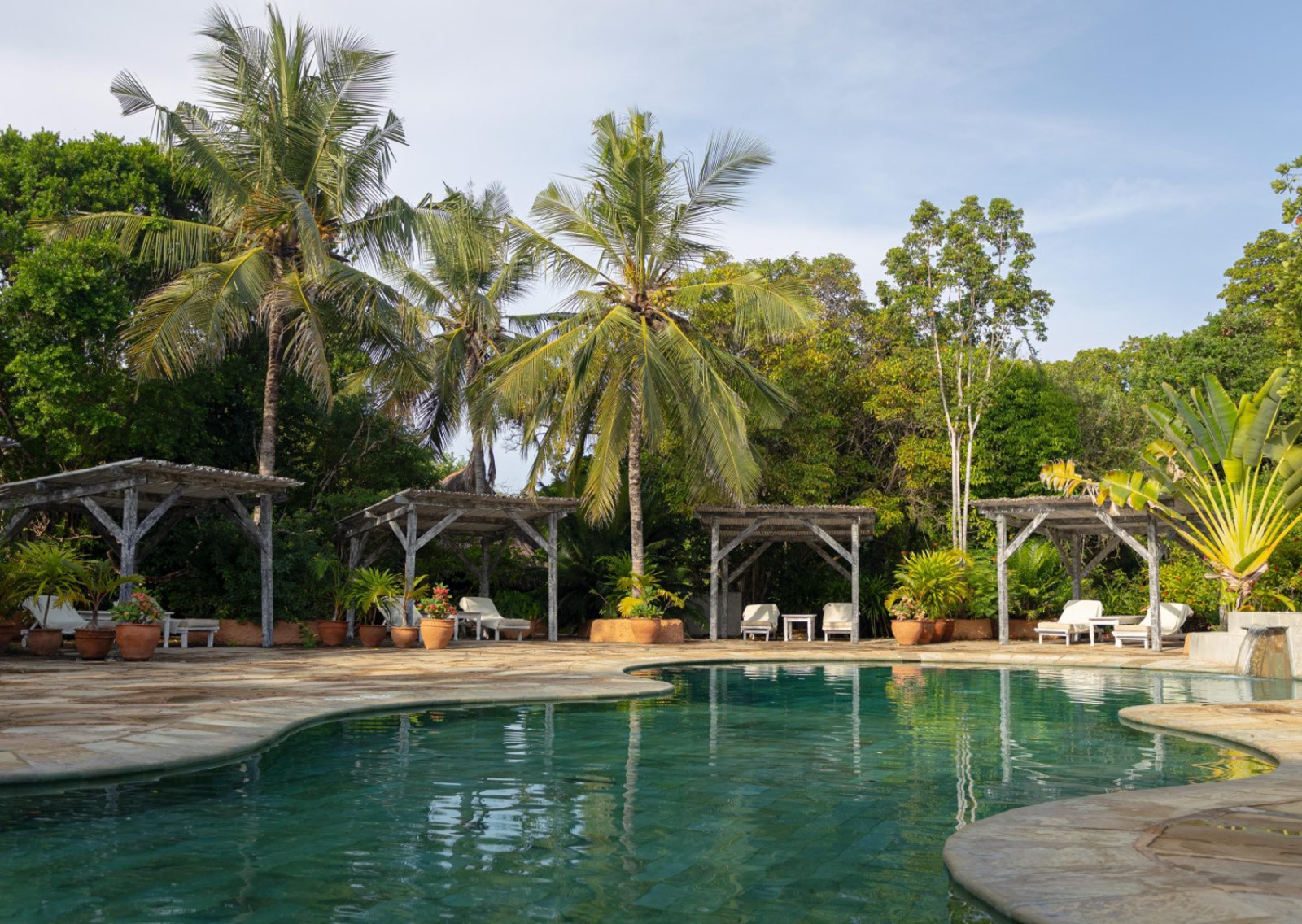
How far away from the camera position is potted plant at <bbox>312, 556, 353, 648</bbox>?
16.8 m

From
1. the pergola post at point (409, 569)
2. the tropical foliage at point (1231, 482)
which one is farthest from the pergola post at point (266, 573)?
the tropical foliage at point (1231, 482)

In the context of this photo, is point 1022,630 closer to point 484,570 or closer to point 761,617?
point 761,617

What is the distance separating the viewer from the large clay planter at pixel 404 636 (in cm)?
1644

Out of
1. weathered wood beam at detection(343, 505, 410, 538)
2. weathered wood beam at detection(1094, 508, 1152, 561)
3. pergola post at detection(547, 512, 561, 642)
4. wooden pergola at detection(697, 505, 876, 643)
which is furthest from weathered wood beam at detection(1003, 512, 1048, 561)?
weathered wood beam at detection(343, 505, 410, 538)

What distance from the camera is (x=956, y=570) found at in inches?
747

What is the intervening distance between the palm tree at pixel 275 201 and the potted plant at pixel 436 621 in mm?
3470

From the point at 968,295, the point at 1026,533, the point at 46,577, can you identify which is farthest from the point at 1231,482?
the point at 46,577

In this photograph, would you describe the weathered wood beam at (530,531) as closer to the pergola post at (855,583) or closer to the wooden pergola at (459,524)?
the wooden pergola at (459,524)

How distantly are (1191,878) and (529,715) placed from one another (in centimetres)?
581

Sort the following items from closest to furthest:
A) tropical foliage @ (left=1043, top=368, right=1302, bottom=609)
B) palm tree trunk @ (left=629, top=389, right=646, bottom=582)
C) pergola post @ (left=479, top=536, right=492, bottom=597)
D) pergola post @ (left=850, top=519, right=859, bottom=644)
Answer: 1. tropical foliage @ (left=1043, top=368, right=1302, bottom=609)
2. palm tree trunk @ (left=629, top=389, right=646, bottom=582)
3. pergola post @ (left=850, top=519, right=859, bottom=644)
4. pergola post @ (left=479, top=536, right=492, bottom=597)

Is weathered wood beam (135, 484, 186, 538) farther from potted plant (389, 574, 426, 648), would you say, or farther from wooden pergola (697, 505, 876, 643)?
wooden pergola (697, 505, 876, 643)

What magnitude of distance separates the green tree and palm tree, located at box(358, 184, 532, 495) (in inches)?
349

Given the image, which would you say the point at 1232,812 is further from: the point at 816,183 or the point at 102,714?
the point at 816,183

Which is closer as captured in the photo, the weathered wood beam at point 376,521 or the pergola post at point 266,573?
the pergola post at point 266,573
